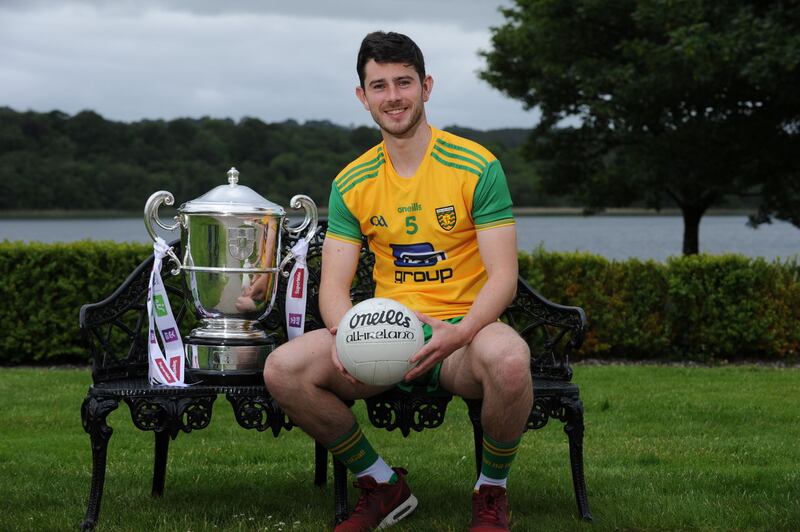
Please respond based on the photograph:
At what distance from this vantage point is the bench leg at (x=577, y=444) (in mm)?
4195

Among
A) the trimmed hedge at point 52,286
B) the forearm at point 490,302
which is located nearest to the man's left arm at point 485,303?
the forearm at point 490,302

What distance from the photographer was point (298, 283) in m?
4.61

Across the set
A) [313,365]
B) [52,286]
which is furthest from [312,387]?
[52,286]

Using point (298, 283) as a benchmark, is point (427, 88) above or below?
above

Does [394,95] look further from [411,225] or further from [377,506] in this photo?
[377,506]

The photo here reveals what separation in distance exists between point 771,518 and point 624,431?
2.20m

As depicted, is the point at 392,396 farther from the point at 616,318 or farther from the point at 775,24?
the point at 775,24

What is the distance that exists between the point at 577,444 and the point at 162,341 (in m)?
1.73

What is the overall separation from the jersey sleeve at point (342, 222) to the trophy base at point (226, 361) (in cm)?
56

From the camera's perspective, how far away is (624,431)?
6.43 meters

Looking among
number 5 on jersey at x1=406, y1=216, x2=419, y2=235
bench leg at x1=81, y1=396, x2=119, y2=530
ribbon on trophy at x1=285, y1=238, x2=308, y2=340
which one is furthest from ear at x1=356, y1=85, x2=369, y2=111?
bench leg at x1=81, y1=396, x2=119, y2=530

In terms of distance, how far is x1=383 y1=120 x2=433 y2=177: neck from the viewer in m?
4.26

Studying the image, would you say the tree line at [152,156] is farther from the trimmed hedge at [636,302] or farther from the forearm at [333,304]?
the forearm at [333,304]

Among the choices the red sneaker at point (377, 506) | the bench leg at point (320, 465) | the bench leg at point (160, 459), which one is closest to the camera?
the red sneaker at point (377, 506)
